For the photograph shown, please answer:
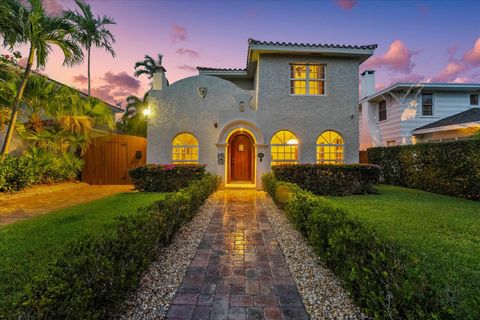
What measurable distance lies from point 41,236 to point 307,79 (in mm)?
11963

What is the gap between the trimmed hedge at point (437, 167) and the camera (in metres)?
8.49

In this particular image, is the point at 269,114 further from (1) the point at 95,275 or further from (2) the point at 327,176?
(1) the point at 95,275

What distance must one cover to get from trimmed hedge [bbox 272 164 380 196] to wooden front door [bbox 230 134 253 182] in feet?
13.1

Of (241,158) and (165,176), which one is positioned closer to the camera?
(165,176)

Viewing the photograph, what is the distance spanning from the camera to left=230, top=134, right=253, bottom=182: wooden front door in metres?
13.3

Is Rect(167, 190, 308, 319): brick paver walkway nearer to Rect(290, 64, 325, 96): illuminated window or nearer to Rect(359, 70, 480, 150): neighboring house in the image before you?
Rect(290, 64, 325, 96): illuminated window

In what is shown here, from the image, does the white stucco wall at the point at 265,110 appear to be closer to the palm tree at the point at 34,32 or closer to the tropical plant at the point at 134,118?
the palm tree at the point at 34,32

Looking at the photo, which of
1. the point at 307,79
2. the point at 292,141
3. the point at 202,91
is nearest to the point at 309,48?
the point at 307,79

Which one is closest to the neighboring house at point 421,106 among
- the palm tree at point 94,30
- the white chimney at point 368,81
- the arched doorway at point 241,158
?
the white chimney at point 368,81

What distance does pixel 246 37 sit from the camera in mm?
11289

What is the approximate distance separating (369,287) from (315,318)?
2.32ft

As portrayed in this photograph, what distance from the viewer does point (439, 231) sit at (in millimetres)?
5066

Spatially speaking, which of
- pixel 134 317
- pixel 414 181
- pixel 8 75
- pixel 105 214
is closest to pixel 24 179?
pixel 8 75

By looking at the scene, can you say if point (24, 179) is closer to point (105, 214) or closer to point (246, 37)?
point (105, 214)
